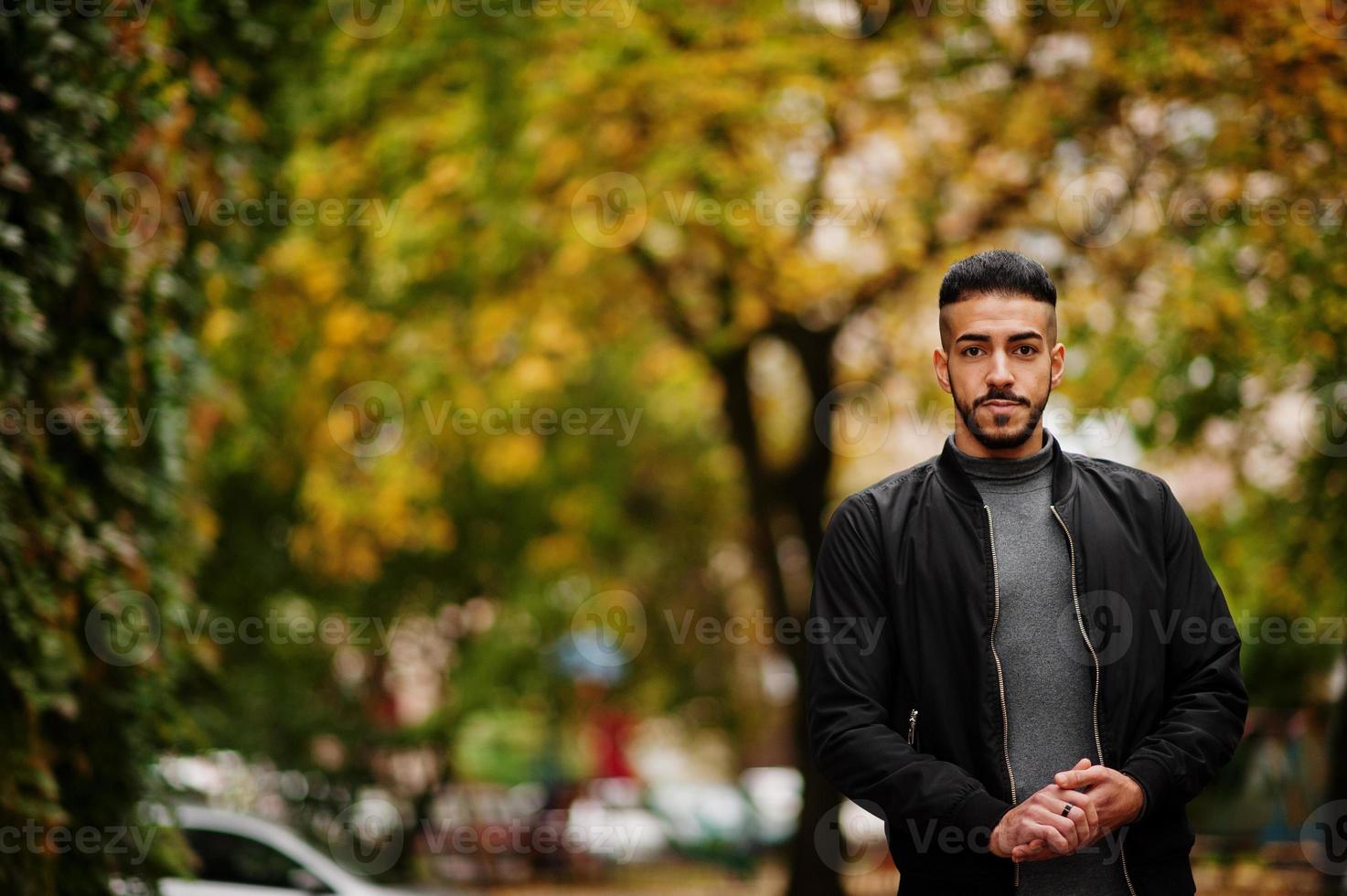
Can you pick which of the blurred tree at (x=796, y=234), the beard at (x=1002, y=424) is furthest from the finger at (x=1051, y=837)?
the blurred tree at (x=796, y=234)

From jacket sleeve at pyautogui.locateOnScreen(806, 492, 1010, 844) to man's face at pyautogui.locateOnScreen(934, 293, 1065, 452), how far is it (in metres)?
0.30

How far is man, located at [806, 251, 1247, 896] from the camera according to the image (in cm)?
288

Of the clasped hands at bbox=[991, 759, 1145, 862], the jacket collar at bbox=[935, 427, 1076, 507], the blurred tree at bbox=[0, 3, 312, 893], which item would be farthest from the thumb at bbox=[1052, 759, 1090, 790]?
the blurred tree at bbox=[0, 3, 312, 893]

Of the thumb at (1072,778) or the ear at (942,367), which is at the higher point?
the ear at (942,367)

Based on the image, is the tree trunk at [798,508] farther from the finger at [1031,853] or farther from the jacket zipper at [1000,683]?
the finger at [1031,853]

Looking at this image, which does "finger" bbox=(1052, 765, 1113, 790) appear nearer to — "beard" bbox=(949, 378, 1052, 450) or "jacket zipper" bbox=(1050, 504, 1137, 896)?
"jacket zipper" bbox=(1050, 504, 1137, 896)

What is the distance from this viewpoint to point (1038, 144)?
12367mm

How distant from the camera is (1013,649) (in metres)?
2.96

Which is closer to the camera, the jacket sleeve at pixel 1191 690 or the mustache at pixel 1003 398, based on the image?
the jacket sleeve at pixel 1191 690

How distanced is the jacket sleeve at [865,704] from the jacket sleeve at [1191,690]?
32 centimetres

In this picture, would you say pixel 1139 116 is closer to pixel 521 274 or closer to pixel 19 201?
pixel 521 274

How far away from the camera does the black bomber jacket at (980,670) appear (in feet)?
9.44

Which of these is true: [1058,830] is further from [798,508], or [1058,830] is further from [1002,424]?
[798,508]

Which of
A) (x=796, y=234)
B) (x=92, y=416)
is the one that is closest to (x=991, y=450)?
(x=92, y=416)
